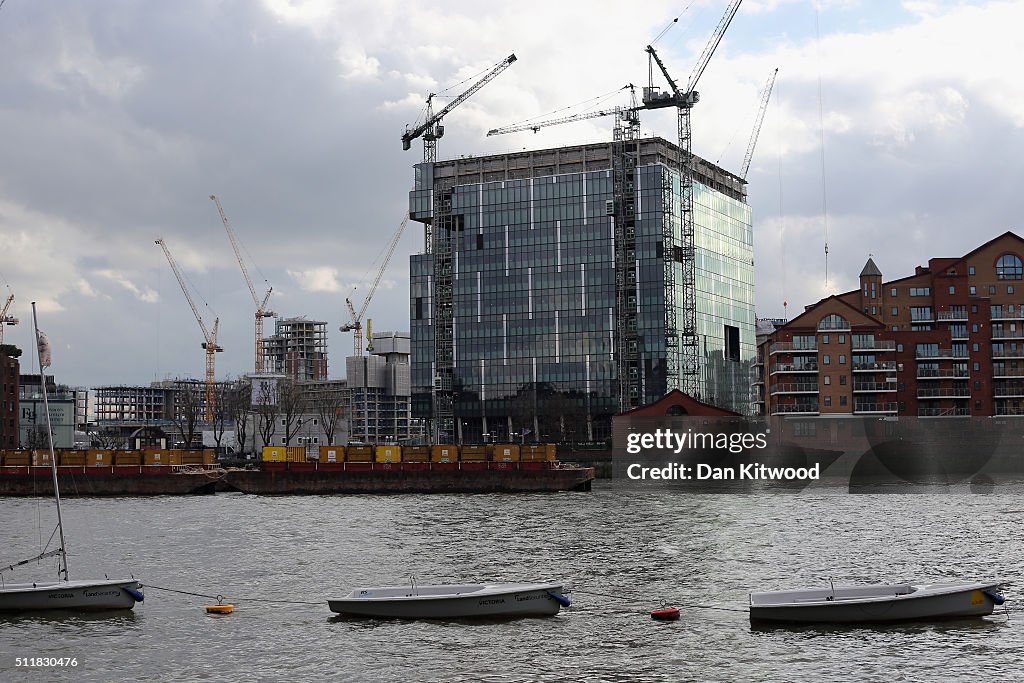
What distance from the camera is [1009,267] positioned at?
178 metres

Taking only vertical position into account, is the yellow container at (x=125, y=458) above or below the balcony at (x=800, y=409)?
below

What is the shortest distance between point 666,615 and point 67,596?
2542cm

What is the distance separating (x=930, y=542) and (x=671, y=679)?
3860 cm

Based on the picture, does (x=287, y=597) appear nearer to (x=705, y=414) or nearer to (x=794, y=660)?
(x=794, y=660)

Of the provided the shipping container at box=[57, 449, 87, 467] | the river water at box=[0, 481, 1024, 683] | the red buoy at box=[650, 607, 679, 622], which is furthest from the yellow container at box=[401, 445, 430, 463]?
the red buoy at box=[650, 607, 679, 622]

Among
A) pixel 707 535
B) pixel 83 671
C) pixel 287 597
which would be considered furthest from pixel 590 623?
pixel 707 535

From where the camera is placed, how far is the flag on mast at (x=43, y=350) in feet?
190

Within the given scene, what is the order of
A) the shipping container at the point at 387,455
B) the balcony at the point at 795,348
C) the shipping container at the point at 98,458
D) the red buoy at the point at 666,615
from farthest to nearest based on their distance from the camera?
the balcony at the point at 795,348 < the shipping container at the point at 98,458 < the shipping container at the point at 387,455 < the red buoy at the point at 666,615

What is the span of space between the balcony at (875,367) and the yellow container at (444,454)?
209 ft

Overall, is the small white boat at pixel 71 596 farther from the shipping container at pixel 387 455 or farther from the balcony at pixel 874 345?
the balcony at pixel 874 345

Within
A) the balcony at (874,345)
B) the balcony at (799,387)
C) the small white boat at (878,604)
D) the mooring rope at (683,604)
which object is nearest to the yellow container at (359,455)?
the balcony at (799,387)

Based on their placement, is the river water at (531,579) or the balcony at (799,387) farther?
the balcony at (799,387)

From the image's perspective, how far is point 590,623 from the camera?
151 feet

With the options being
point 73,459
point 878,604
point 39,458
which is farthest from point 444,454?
point 878,604
